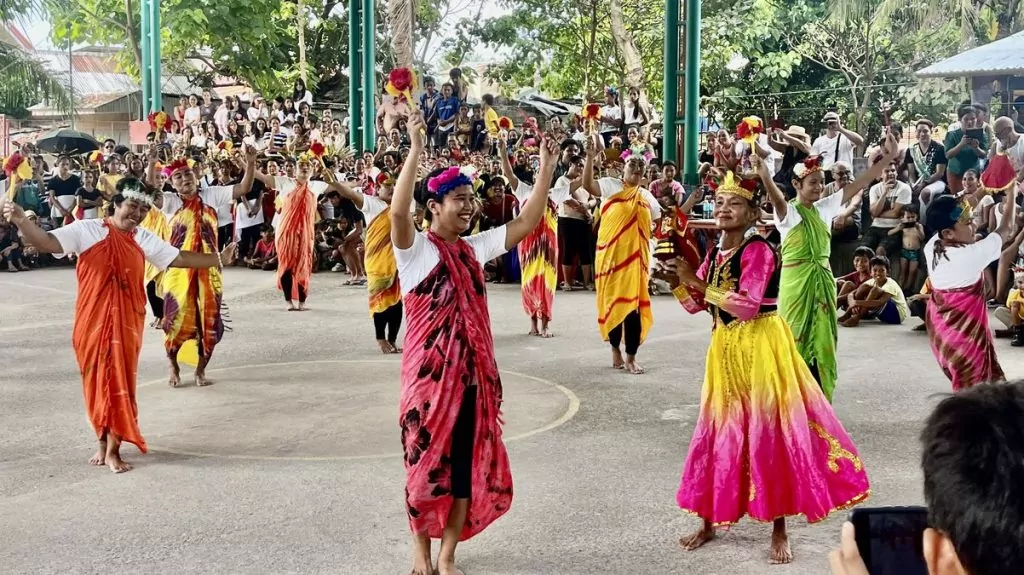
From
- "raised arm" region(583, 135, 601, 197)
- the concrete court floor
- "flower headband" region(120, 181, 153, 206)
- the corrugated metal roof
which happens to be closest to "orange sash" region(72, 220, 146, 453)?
"flower headband" region(120, 181, 153, 206)

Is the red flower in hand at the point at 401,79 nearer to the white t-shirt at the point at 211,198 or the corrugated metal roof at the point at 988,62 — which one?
the white t-shirt at the point at 211,198

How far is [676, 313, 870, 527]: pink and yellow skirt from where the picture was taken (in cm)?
468

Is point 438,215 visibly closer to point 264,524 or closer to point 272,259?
point 264,524

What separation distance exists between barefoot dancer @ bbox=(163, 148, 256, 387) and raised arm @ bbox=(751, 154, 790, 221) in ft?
13.5

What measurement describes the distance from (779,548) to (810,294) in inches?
92.4

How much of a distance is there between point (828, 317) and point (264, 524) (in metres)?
3.59

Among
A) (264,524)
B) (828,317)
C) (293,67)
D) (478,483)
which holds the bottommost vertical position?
(264,524)

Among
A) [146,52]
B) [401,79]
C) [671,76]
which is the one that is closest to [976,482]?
[401,79]

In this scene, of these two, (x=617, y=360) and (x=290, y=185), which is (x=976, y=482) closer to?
(x=617, y=360)

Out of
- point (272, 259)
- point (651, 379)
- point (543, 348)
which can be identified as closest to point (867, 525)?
point (651, 379)

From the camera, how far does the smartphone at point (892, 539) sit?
1.54 meters

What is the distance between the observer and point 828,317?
22.2 feet

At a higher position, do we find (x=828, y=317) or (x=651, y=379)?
(x=828, y=317)

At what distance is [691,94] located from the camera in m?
15.8
